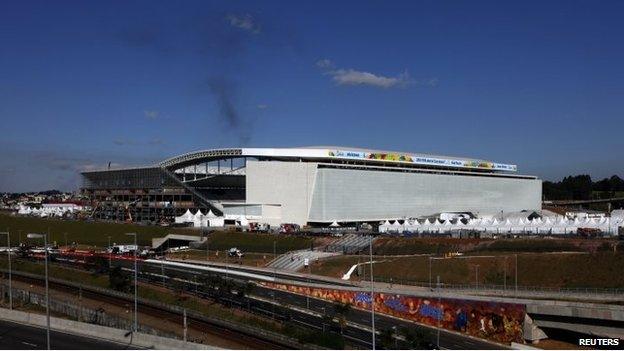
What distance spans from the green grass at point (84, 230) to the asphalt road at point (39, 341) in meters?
77.4

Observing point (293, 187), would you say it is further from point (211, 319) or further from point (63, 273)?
point (211, 319)

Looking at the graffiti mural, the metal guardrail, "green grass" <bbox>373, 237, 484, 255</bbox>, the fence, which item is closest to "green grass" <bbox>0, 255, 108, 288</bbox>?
the metal guardrail

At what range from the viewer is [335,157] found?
167875mm

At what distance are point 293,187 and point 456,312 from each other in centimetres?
9690

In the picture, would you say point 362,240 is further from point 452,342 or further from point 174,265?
point 452,342

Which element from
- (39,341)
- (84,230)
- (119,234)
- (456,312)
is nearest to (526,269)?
(456,312)

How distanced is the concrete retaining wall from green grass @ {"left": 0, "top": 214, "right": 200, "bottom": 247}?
72483mm

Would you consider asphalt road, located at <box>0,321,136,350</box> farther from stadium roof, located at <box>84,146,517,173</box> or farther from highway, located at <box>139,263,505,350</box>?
stadium roof, located at <box>84,146,517,173</box>

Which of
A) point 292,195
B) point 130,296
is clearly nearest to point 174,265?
point 130,296

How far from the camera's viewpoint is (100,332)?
57.5 m

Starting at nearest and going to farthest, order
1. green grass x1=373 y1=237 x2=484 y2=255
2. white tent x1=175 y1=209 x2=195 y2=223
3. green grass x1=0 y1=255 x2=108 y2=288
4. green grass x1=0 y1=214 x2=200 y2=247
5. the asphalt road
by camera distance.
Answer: the asphalt road → green grass x1=0 y1=255 x2=108 y2=288 → green grass x1=373 y1=237 x2=484 y2=255 → green grass x1=0 y1=214 x2=200 y2=247 → white tent x1=175 y1=209 x2=195 y2=223

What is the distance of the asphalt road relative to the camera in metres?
52.6

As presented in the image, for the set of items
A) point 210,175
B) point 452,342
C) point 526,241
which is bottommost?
point 452,342

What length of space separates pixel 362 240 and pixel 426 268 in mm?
27843
